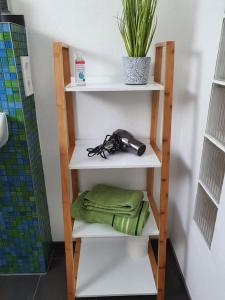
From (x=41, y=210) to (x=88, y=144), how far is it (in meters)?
0.49

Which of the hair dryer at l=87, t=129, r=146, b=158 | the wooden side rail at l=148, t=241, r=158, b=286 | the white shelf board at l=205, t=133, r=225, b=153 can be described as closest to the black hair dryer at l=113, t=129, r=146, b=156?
the hair dryer at l=87, t=129, r=146, b=158

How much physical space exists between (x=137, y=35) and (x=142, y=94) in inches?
14.8

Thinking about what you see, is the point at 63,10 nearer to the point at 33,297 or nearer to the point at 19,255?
the point at 19,255

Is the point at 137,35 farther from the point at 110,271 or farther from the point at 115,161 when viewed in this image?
the point at 110,271

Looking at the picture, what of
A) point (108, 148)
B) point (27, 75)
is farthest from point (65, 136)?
point (27, 75)

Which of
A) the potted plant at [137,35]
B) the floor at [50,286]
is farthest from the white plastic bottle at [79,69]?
the floor at [50,286]

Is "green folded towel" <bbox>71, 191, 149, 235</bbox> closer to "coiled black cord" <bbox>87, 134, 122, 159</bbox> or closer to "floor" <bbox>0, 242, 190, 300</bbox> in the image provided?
"coiled black cord" <bbox>87, 134, 122, 159</bbox>

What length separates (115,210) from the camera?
127 centimetres

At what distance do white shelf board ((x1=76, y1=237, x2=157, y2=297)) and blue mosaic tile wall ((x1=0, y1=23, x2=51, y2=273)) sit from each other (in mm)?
276

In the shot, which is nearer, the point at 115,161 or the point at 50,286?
the point at 115,161

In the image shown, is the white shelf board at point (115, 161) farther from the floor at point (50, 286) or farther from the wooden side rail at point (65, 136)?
the floor at point (50, 286)

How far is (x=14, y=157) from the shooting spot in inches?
51.3

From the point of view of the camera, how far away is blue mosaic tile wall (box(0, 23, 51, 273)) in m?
1.15

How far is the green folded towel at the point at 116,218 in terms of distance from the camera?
1.22 meters
